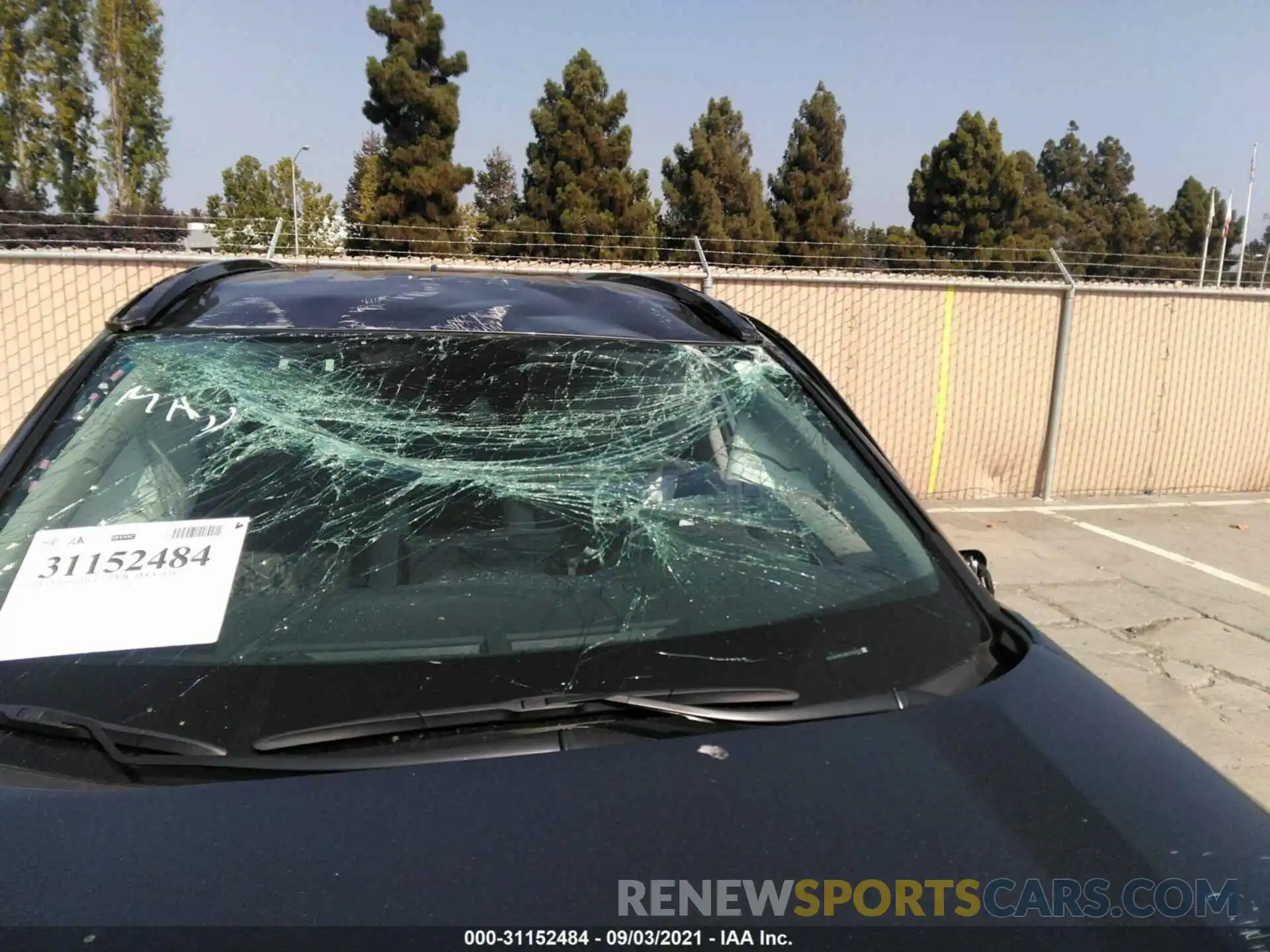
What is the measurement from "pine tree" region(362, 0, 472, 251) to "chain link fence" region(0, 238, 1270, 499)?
17.0 m

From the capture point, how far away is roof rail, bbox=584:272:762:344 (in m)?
2.25

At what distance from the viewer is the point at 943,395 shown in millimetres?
7887

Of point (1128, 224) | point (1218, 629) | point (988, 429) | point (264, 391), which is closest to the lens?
point (264, 391)

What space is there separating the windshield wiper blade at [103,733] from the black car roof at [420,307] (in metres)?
0.93

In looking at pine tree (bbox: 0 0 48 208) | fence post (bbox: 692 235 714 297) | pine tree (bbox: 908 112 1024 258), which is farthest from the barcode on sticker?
pine tree (bbox: 0 0 48 208)

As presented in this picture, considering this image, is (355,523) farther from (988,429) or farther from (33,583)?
(988,429)

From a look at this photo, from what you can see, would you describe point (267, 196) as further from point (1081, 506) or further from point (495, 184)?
point (1081, 506)

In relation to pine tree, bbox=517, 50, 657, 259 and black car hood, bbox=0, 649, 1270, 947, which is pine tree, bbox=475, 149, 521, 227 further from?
black car hood, bbox=0, 649, 1270, 947

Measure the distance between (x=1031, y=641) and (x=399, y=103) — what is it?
25.8 metres

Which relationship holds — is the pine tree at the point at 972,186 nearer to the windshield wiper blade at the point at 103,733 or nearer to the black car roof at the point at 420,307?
the black car roof at the point at 420,307

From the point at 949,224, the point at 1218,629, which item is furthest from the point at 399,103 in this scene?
the point at 1218,629

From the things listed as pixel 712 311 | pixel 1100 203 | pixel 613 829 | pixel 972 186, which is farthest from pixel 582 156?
pixel 1100 203

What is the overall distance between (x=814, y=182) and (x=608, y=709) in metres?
29.8

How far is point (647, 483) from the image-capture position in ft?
6.54
